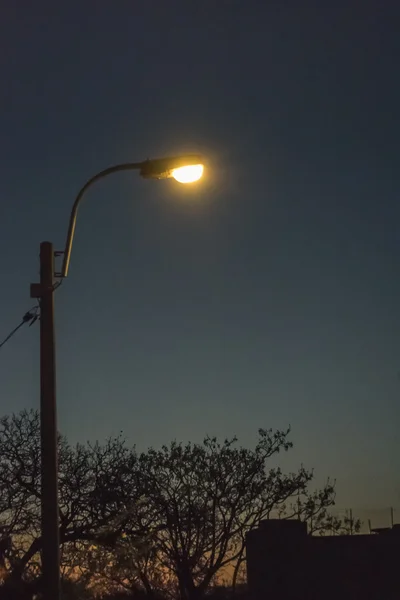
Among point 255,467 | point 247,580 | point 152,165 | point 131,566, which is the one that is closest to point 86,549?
point 131,566

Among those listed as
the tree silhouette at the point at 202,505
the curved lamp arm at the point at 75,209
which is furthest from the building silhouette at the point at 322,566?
the curved lamp arm at the point at 75,209

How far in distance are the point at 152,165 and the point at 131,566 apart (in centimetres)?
1614

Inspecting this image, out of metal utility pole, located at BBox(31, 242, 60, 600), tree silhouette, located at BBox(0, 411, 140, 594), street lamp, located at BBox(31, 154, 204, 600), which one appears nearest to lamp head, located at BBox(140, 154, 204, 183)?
street lamp, located at BBox(31, 154, 204, 600)

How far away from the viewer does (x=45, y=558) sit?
792cm

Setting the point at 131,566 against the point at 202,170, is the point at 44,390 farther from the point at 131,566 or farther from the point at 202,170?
the point at 131,566

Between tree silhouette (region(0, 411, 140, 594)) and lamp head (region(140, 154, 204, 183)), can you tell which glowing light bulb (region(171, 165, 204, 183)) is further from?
tree silhouette (region(0, 411, 140, 594))

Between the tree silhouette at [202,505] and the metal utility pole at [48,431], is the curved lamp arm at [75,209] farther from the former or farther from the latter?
the tree silhouette at [202,505]

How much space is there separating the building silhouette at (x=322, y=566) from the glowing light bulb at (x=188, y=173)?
24087 mm

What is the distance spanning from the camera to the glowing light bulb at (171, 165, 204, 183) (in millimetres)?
8562

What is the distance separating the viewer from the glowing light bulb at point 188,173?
856cm

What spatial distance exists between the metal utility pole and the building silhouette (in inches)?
935

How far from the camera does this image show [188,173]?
863cm

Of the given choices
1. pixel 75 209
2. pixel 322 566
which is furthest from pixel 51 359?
pixel 322 566

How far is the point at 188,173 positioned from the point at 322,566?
3013 centimetres
